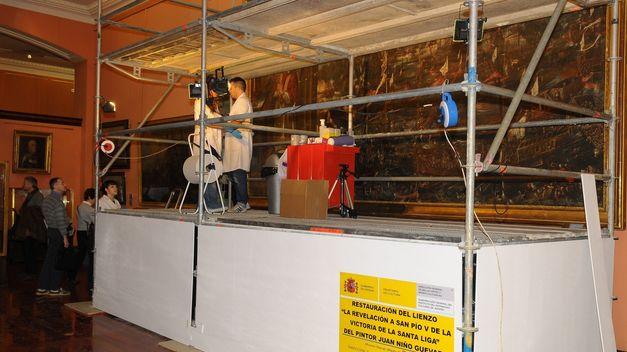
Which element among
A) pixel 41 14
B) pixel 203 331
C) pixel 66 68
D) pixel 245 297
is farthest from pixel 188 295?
pixel 66 68

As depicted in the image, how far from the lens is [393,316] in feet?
13.6

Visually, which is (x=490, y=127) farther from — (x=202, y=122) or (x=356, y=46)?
(x=202, y=122)

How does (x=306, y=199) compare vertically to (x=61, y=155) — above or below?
below

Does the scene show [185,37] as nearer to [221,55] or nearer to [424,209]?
[221,55]

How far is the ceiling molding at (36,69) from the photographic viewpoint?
18.9m

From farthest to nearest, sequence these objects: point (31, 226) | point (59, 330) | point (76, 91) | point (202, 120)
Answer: point (76, 91), point (31, 226), point (59, 330), point (202, 120)

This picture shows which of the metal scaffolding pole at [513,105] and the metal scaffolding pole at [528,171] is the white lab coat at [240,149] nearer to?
the metal scaffolding pole at [528,171]

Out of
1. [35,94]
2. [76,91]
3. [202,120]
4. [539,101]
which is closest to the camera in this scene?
[539,101]

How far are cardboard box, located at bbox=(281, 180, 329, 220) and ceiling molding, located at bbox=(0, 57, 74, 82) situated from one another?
53.2 feet

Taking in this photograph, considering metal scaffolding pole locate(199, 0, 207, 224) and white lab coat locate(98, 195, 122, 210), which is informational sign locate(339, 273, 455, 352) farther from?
white lab coat locate(98, 195, 122, 210)

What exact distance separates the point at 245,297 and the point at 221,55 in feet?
13.1

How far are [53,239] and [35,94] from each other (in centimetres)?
1254

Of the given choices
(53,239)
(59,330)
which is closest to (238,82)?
(59,330)

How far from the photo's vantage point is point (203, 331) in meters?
5.97
